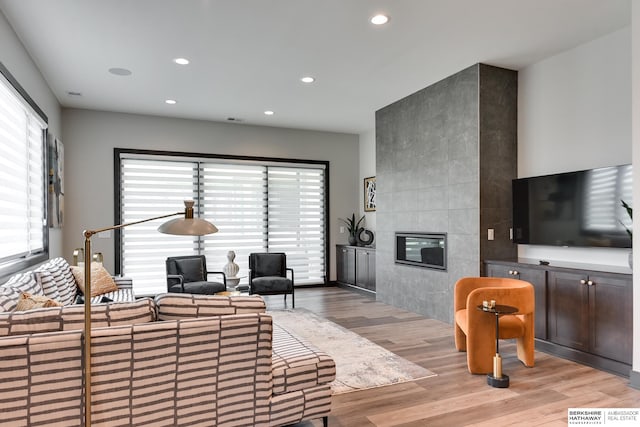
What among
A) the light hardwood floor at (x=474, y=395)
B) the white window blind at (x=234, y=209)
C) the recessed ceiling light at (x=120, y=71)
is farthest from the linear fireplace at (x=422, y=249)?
the recessed ceiling light at (x=120, y=71)

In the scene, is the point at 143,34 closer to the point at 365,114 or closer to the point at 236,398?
the point at 236,398

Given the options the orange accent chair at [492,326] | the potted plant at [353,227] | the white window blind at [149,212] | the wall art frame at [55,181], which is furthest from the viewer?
the potted plant at [353,227]

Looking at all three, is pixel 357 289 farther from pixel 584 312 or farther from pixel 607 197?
pixel 607 197

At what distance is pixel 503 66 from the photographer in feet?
14.9

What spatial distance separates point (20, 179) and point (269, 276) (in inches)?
134

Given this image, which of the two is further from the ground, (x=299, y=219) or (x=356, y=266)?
(x=299, y=219)

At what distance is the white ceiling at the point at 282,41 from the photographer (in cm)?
326

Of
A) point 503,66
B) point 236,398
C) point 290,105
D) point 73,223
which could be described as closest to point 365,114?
point 290,105

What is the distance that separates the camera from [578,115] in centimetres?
403

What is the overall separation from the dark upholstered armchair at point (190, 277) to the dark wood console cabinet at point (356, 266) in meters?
2.38

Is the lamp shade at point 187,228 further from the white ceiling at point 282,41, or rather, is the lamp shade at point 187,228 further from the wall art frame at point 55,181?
the wall art frame at point 55,181

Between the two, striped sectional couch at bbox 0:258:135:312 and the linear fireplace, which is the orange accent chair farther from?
striped sectional couch at bbox 0:258:135:312

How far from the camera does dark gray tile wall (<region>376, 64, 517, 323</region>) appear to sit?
4480 millimetres

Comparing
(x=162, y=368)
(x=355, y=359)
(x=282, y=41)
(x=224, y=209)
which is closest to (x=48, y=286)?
(x=162, y=368)
